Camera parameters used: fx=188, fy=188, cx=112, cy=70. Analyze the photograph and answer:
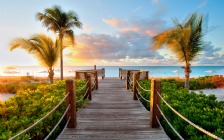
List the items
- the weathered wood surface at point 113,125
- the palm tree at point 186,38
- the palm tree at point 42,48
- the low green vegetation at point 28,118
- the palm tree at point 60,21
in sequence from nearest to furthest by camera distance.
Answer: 1. the low green vegetation at point 28,118
2. the weathered wood surface at point 113,125
3. the palm tree at point 186,38
4. the palm tree at point 42,48
5. the palm tree at point 60,21

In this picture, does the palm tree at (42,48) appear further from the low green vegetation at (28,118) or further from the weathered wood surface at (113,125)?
the weathered wood surface at (113,125)

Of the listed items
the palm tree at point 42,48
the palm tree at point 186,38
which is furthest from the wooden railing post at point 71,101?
the palm tree at point 42,48

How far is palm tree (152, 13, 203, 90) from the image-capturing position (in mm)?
13016

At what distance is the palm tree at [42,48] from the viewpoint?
14.8 m

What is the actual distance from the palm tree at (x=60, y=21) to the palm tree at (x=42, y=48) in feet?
3.05

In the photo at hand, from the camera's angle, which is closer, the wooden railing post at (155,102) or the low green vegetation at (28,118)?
the low green vegetation at (28,118)

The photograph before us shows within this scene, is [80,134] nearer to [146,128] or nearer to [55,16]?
[146,128]

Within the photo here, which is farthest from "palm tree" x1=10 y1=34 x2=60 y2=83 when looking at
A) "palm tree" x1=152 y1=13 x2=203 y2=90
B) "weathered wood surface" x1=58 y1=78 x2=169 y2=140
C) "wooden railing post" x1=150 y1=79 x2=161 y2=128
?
"wooden railing post" x1=150 y1=79 x2=161 y2=128

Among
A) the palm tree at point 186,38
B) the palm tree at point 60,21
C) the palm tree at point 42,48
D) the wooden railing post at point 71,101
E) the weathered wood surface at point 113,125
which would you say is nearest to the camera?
the weathered wood surface at point 113,125

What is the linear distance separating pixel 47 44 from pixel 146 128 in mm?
13026

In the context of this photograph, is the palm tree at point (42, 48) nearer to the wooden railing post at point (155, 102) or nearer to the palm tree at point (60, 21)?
the palm tree at point (60, 21)

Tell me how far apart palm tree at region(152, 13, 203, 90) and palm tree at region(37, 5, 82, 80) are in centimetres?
866

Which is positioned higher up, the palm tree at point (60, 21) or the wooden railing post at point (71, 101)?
the palm tree at point (60, 21)

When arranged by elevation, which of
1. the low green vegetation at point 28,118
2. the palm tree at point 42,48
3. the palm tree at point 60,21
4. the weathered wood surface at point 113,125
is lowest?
the weathered wood surface at point 113,125
